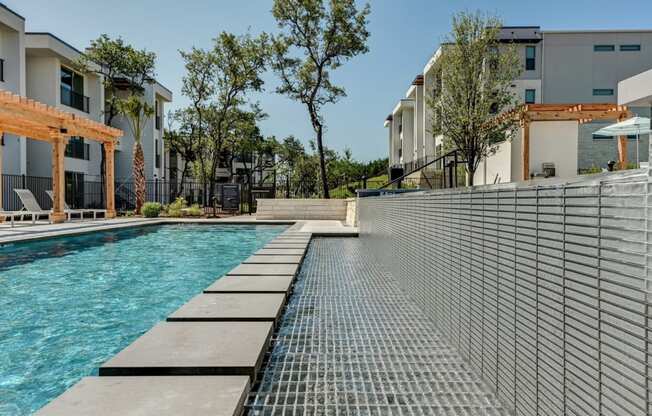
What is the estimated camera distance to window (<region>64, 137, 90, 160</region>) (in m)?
19.6

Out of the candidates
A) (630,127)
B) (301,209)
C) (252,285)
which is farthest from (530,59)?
(252,285)

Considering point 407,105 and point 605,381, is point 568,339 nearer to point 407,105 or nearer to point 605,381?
point 605,381

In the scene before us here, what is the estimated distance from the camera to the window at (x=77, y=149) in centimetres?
1959

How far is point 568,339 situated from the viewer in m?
1.27

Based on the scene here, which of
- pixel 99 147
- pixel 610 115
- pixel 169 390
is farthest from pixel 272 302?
pixel 99 147

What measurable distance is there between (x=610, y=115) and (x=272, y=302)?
42.1ft

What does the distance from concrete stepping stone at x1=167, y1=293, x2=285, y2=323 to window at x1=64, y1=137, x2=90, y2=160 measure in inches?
779

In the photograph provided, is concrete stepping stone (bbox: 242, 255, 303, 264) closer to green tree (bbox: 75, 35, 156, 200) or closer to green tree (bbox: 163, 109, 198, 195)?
green tree (bbox: 75, 35, 156, 200)

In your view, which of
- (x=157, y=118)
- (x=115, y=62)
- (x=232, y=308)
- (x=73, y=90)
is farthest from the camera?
(x=157, y=118)

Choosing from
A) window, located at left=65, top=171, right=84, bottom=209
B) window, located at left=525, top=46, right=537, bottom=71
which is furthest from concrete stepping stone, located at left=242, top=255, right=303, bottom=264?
window, located at left=525, top=46, right=537, bottom=71

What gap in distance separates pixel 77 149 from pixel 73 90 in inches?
110

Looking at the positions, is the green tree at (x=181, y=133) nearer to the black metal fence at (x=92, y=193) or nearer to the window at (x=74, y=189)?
the black metal fence at (x=92, y=193)

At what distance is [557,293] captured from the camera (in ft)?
4.37

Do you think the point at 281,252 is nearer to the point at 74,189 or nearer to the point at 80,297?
the point at 80,297
